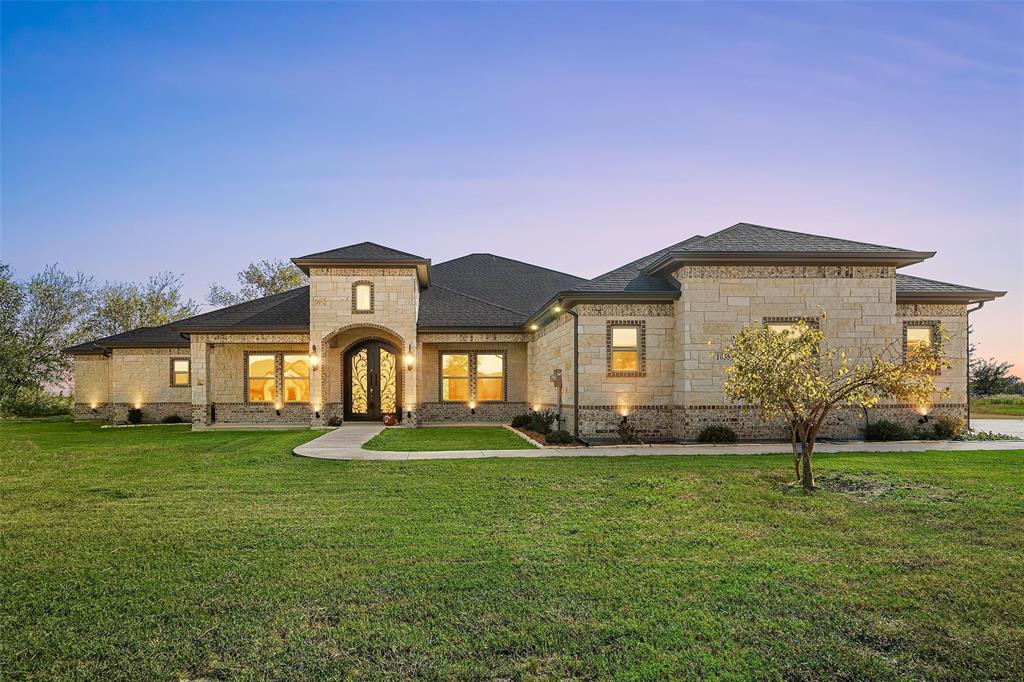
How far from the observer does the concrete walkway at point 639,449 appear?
11.6 metres

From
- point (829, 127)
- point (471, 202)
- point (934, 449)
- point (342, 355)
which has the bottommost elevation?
point (934, 449)

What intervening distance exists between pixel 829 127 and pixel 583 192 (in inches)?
437

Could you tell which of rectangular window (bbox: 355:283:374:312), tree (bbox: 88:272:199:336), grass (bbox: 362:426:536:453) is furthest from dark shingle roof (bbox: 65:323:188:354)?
tree (bbox: 88:272:199:336)

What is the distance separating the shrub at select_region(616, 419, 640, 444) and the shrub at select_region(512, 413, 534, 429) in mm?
4834

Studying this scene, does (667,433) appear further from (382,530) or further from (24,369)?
(24,369)

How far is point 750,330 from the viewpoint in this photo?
8.91 meters

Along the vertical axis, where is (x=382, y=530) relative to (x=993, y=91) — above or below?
below

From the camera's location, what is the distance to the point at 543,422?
17.1 meters

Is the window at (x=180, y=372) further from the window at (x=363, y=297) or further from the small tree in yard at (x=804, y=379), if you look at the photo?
the small tree in yard at (x=804, y=379)

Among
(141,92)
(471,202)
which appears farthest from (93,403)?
(471,202)

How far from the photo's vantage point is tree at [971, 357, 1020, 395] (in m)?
31.4

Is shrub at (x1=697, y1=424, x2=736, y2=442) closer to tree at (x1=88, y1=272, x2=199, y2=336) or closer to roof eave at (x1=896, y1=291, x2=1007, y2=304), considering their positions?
roof eave at (x1=896, y1=291, x2=1007, y2=304)

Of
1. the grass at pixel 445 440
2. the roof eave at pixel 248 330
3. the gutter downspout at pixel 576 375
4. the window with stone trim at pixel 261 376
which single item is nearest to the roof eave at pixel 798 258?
the gutter downspout at pixel 576 375

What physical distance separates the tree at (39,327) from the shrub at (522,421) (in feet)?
88.3
